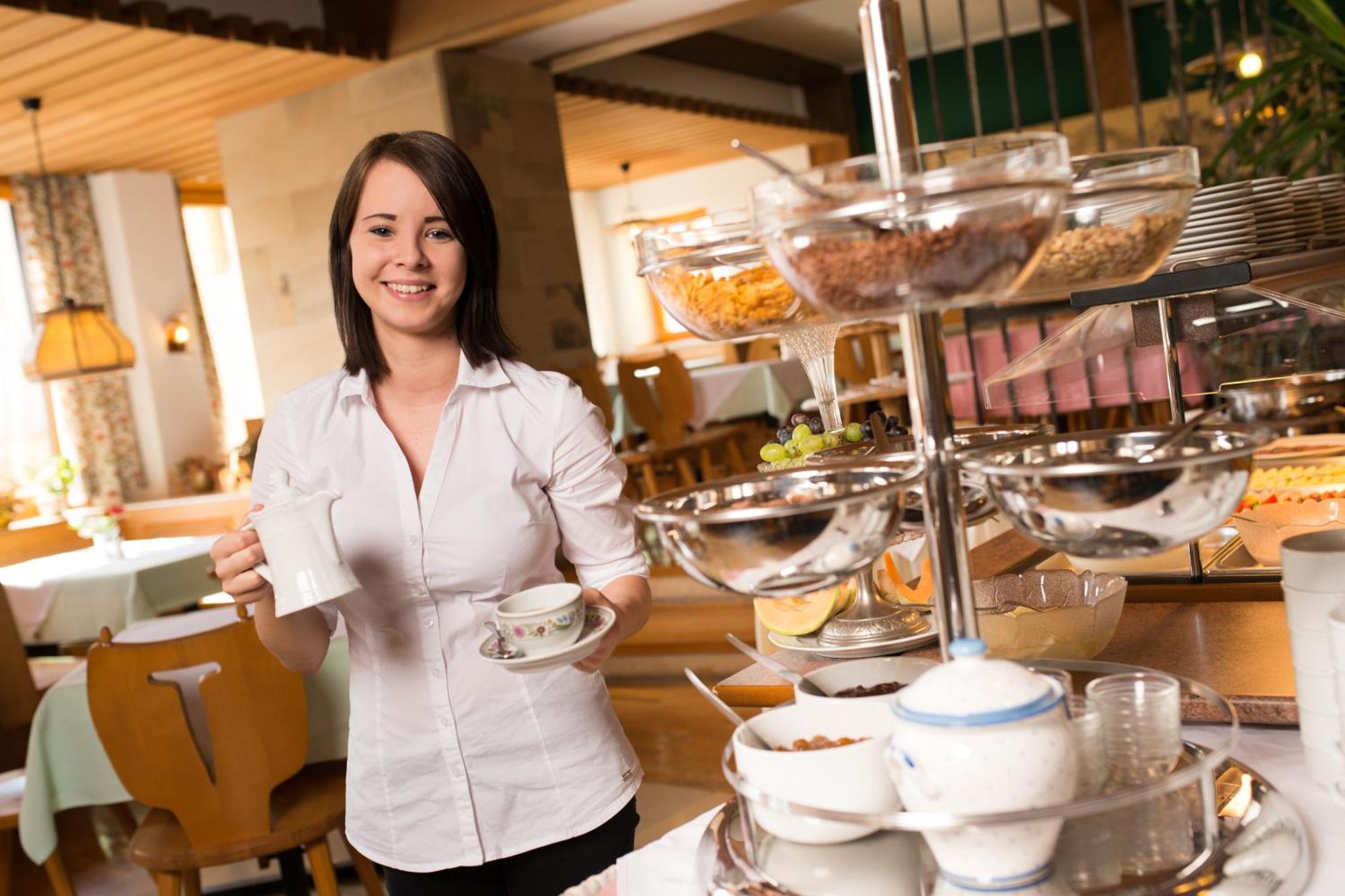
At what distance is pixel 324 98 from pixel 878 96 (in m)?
5.30

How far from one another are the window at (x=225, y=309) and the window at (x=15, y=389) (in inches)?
50.5

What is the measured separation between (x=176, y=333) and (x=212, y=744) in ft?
22.1

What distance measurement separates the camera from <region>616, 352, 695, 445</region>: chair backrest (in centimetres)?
656

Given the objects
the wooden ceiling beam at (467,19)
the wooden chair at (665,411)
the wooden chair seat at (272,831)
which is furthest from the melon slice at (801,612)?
the wooden chair at (665,411)

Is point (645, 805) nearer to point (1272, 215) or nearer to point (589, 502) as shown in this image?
point (589, 502)

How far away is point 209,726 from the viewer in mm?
2334

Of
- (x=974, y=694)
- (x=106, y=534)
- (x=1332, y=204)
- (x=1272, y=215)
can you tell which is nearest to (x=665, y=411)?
(x=106, y=534)

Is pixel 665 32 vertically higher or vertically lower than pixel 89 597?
higher

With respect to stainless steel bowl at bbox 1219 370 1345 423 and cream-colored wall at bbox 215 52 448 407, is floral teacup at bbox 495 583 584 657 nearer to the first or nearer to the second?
stainless steel bowl at bbox 1219 370 1345 423

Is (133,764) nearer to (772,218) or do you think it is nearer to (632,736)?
(632,736)

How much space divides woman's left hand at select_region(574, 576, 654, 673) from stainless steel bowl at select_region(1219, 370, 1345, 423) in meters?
0.77

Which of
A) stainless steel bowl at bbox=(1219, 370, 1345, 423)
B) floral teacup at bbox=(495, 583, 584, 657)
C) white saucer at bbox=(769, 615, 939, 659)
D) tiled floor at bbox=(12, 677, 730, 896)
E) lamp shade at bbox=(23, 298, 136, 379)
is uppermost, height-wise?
lamp shade at bbox=(23, 298, 136, 379)

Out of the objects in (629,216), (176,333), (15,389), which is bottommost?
(15,389)

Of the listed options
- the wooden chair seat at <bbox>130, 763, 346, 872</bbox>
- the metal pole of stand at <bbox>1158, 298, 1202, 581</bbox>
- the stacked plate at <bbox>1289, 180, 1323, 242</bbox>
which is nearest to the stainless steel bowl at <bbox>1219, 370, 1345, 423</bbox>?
the metal pole of stand at <bbox>1158, 298, 1202, 581</bbox>
